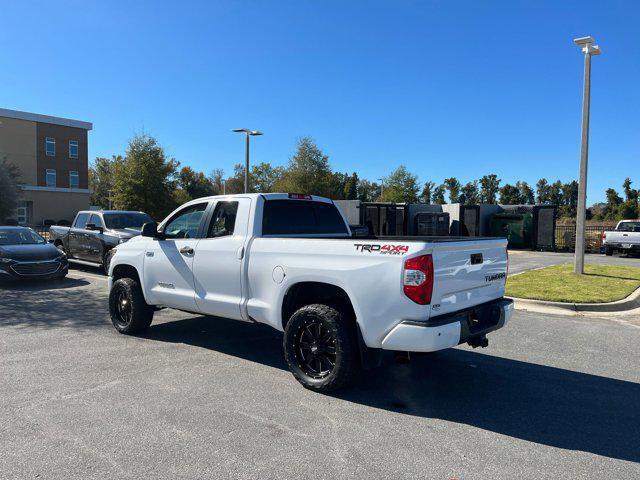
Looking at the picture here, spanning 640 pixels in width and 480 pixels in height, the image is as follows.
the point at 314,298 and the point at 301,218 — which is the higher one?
the point at 301,218

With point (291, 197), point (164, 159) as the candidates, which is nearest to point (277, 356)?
point (291, 197)

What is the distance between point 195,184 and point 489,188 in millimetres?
49200

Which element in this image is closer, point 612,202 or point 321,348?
point 321,348

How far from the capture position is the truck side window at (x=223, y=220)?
18.1ft

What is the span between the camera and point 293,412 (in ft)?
13.5

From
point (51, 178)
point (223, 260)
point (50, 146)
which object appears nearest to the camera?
point (223, 260)

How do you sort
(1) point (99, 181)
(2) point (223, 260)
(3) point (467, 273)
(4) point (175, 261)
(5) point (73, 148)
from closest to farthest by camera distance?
1. (3) point (467, 273)
2. (2) point (223, 260)
3. (4) point (175, 261)
4. (5) point (73, 148)
5. (1) point (99, 181)

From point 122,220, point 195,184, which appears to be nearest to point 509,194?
point 195,184

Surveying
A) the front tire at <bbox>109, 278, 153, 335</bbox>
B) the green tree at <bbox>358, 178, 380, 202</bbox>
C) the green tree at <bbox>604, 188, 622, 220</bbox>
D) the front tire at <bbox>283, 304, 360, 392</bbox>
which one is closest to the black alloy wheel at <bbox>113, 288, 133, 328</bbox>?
the front tire at <bbox>109, 278, 153, 335</bbox>

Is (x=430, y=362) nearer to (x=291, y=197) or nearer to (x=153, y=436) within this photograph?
(x=291, y=197)

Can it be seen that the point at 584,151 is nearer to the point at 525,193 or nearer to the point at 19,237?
the point at 19,237

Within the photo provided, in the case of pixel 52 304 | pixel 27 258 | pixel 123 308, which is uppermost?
pixel 27 258

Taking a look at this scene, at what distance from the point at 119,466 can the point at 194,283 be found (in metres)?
2.74

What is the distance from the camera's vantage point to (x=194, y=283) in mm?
5734
